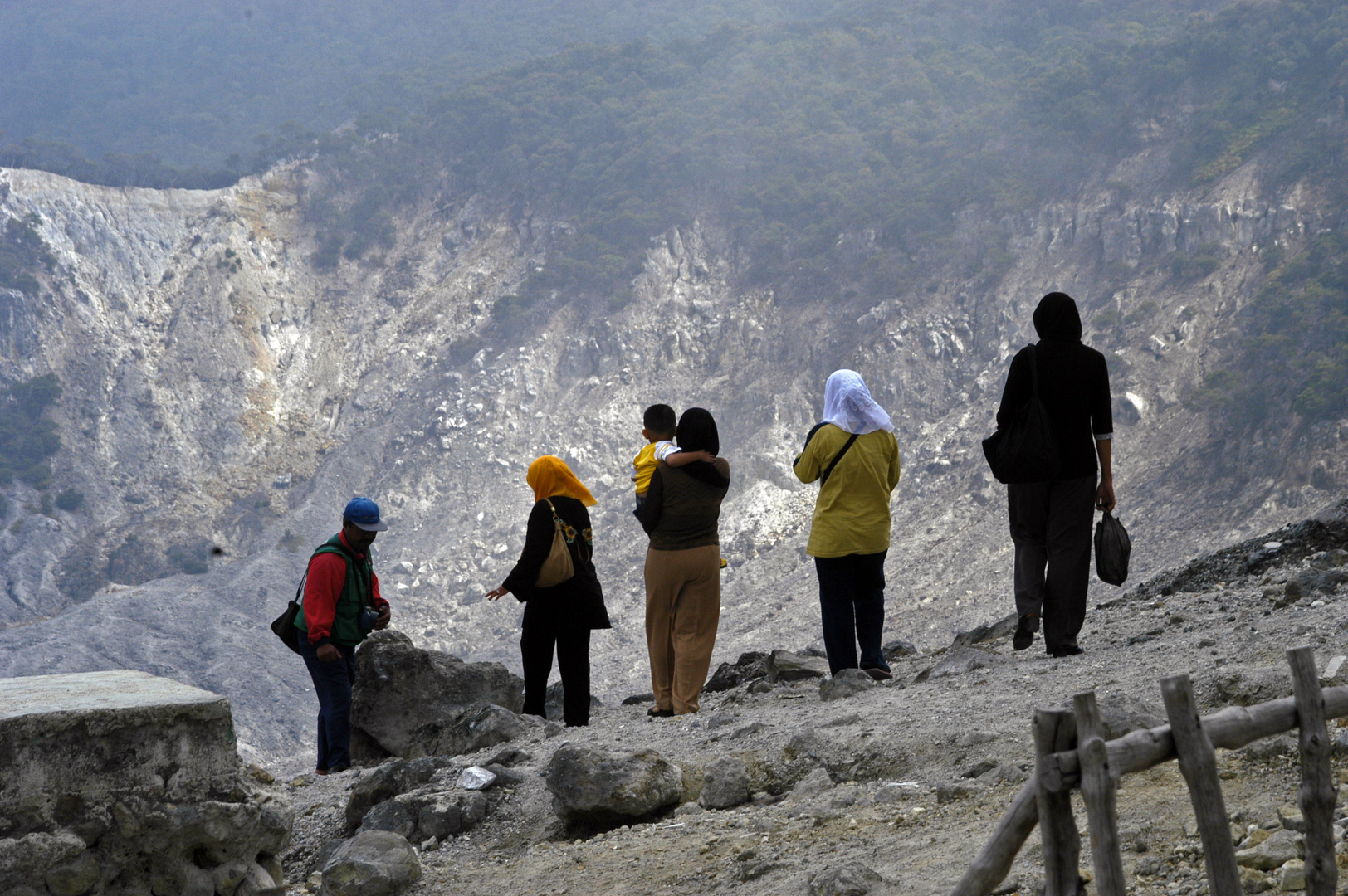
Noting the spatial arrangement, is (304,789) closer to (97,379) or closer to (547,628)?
(547,628)

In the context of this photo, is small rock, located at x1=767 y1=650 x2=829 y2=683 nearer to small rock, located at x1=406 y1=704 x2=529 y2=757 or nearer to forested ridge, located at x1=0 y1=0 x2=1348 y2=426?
small rock, located at x1=406 y1=704 x2=529 y2=757

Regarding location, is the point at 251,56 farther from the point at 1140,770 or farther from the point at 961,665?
the point at 1140,770

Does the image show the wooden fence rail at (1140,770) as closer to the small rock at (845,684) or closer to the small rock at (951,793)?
the small rock at (951,793)

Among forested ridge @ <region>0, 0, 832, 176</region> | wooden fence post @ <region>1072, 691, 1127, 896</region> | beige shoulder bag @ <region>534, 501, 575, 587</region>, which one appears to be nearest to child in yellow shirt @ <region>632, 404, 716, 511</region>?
beige shoulder bag @ <region>534, 501, 575, 587</region>

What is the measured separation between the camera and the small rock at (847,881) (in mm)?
2637

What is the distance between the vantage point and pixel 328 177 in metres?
34.0

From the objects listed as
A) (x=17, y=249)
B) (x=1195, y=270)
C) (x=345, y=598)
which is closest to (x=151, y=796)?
(x=345, y=598)

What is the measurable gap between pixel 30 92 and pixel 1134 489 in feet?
188

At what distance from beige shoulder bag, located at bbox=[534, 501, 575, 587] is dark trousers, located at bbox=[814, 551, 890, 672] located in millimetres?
1166

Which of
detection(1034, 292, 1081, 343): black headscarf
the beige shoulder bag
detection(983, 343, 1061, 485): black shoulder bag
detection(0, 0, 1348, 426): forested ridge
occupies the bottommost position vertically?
the beige shoulder bag

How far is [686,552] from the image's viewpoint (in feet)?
16.4

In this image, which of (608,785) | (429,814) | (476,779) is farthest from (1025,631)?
(429,814)

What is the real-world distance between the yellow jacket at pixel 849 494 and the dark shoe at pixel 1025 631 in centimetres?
78

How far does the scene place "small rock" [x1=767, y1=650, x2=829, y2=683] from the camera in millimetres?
6051
